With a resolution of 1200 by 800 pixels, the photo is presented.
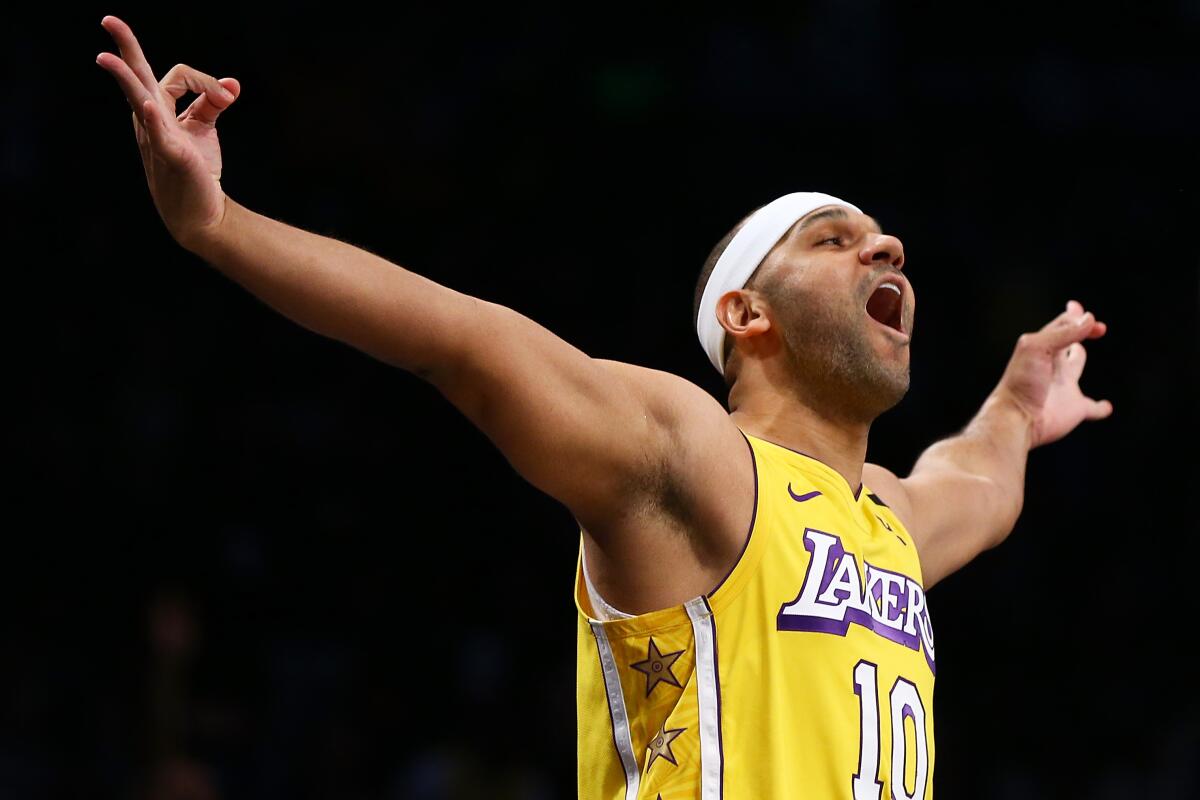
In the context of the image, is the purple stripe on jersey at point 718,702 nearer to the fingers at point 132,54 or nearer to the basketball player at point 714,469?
the basketball player at point 714,469

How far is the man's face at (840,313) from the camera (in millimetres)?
2893

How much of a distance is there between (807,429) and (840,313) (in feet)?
0.77

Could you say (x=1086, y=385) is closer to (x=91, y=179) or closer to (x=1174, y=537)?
(x=1174, y=537)

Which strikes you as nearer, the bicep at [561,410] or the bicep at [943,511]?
the bicep at [561,410]

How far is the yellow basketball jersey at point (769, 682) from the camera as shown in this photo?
2.45 m

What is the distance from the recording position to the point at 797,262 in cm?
300

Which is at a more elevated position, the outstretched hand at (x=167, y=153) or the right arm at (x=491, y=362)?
the outstretched hand at (x=167, y=153)

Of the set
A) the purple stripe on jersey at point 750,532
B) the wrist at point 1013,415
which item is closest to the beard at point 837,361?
the purple stripe on jersey at point 750,532

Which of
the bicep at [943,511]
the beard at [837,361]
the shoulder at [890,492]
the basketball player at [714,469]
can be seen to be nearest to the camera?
the basketball player at [714,469]

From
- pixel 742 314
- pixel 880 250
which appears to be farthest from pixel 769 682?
pixel 880 250

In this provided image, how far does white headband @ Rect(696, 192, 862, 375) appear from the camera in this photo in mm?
3062

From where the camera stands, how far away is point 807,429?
2908mm

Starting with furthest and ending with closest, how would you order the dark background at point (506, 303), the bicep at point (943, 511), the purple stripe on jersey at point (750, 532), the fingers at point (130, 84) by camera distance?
the dark background at point (506, 303) < the bicep at point (943, 511) < the purple stripe on jersey at point (750, 532) < the fingers at point (130, 84)

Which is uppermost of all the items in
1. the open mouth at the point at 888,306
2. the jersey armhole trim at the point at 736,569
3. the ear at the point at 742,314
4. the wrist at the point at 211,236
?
the open mouth at the point at 888,306
